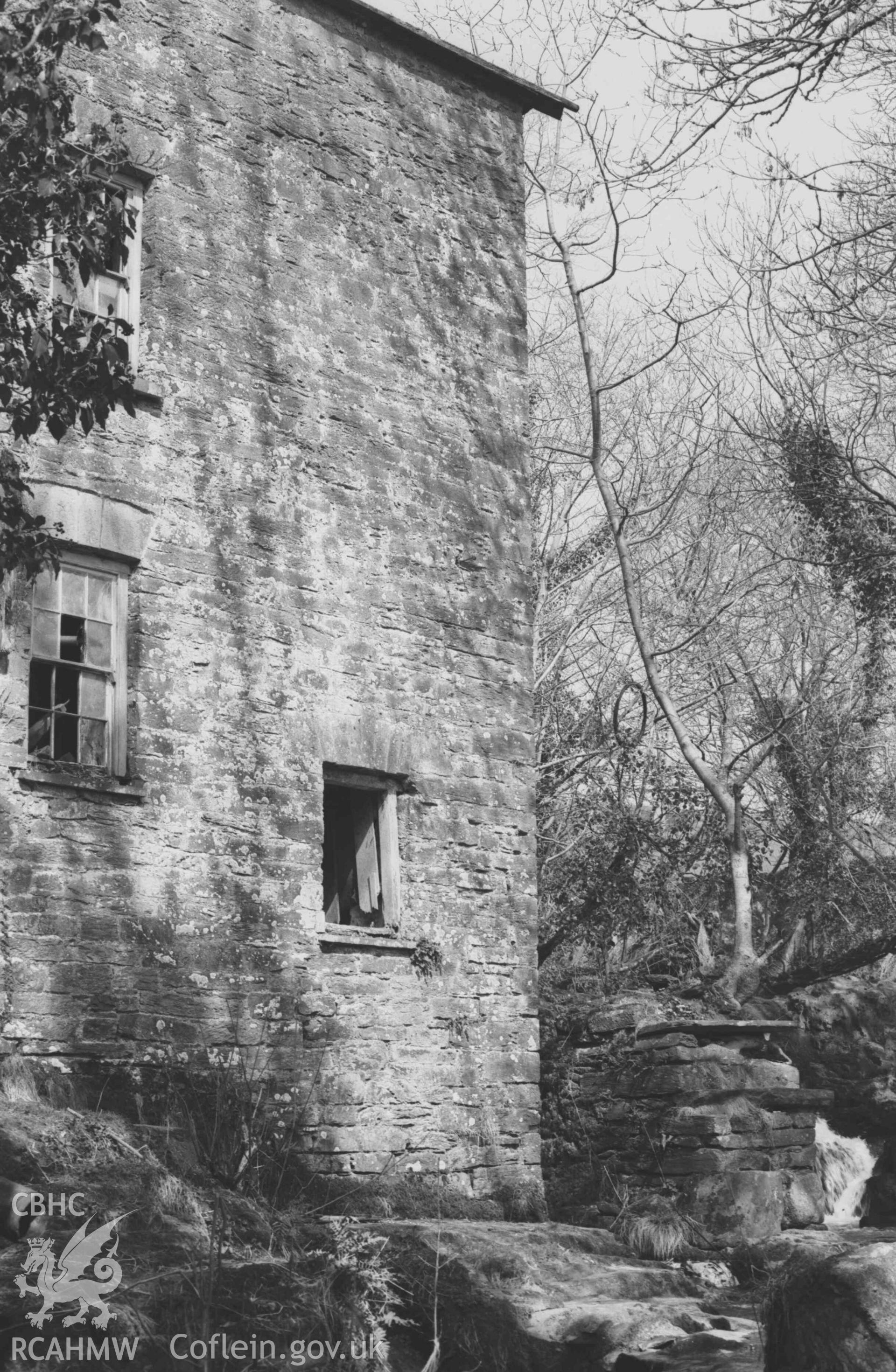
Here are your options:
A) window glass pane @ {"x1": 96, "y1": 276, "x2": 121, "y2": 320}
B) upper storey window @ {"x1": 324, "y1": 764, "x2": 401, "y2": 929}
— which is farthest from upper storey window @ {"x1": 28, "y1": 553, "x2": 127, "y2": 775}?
window glass pane @ {"x1": 96, "y1": 276, "x2": 121, "y2": 320}

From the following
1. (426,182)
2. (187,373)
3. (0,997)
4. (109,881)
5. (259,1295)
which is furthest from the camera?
(426,182)

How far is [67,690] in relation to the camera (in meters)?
9.08

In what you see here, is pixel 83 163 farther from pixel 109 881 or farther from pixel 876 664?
pixel 876 664

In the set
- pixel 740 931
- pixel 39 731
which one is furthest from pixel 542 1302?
pixel 740 931

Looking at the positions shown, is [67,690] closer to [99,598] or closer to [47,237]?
[99,598]

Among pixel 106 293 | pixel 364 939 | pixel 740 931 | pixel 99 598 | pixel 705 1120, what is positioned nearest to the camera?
pixel 99 598

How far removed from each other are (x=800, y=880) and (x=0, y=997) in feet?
50.8

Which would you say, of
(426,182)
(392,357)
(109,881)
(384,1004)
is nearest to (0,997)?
(109,881)

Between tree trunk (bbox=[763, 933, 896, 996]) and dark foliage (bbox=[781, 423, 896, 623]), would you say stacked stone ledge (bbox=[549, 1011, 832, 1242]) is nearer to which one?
tree trunk (bbox=[763, 933, 896, 996])

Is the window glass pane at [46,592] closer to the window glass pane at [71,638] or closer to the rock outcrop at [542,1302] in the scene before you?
the window glass pane at [71,638]

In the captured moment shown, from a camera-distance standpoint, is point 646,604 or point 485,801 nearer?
point 485,801

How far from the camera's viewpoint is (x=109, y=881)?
880 cm

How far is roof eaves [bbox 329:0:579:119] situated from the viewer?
460 inches

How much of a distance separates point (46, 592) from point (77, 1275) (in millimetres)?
4412
